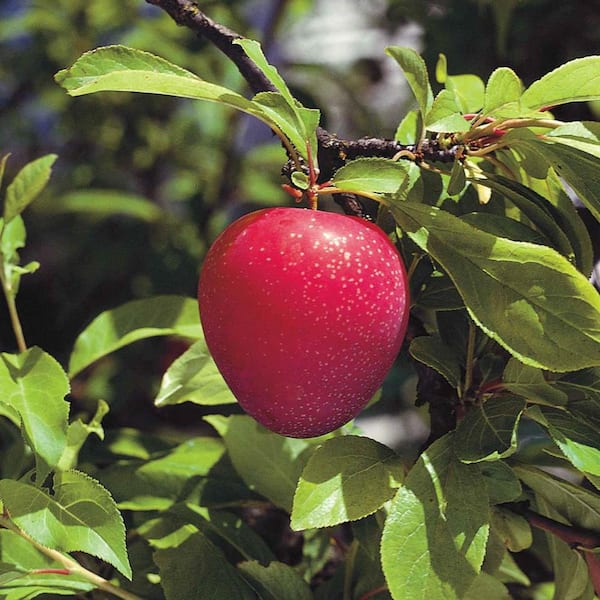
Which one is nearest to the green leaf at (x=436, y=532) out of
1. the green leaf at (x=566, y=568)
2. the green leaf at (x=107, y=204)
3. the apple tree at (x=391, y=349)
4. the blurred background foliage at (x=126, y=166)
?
the apple tree at (x=391, y=349)

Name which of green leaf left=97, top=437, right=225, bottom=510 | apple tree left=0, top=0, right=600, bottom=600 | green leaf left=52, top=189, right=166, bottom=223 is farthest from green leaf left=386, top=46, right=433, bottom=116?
green leaf left=52, top=189, right=166, bottom=223

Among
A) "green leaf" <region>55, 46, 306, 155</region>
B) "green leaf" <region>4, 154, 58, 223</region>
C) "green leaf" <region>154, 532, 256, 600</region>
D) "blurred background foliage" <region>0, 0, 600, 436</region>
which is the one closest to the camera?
"green leaf" <region>55, 46, 306, 155</region>

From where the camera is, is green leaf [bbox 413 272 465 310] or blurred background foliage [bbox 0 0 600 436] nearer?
green leaf [bbox 413 272 465 310]

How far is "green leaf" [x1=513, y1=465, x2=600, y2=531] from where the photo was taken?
50 centimetres

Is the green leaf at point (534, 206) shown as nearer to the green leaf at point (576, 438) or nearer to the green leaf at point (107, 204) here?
the green leaf at point (576, 438)

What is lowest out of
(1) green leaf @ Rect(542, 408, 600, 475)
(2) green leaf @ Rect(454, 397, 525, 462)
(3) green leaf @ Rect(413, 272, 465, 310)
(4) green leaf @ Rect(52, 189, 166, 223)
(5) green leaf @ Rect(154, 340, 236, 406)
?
(4) green leaf @ Rect(52, 189, 166, 223)

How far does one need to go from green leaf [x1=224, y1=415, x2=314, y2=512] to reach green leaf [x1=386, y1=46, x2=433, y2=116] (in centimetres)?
27

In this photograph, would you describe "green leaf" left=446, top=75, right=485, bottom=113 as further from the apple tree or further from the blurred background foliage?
the blurred background foliage

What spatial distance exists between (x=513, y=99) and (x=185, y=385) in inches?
10.8

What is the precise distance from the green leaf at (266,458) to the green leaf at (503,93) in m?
0.29

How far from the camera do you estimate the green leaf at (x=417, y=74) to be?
45 cm

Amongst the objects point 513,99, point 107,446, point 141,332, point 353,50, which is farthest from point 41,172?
point 353,50

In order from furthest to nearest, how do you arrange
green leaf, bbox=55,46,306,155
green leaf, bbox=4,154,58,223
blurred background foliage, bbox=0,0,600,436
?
blurred background foliage, bbox=0,0,600,436, green leaf, bbox=4,154,58,223, green leaf, bbox=55,46,306,155

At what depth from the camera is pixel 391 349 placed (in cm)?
45
